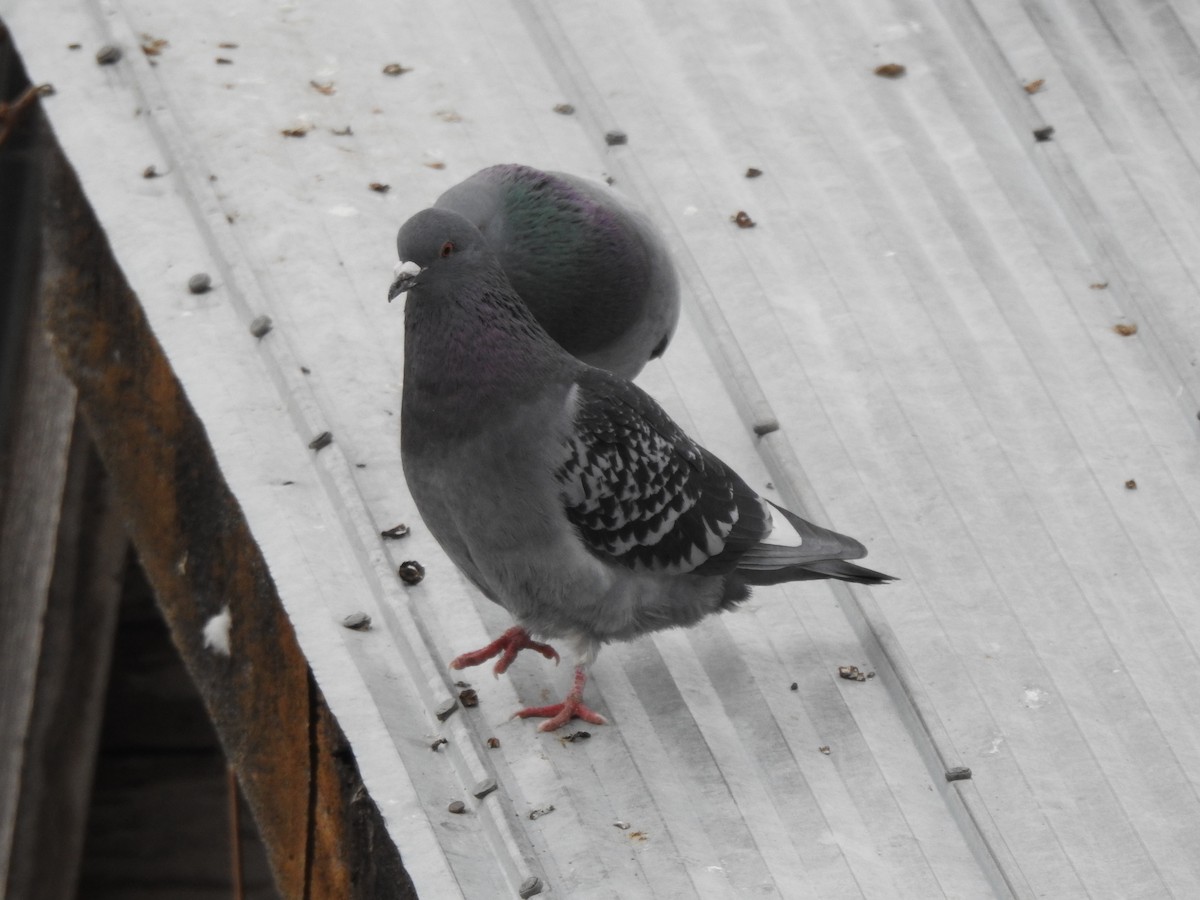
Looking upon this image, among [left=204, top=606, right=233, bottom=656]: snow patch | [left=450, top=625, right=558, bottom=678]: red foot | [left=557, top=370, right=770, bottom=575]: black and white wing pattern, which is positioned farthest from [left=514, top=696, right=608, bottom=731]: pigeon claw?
[left=204, top=606, right=233, bottom=656]: snow patch

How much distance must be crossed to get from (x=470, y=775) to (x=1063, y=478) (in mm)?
1322

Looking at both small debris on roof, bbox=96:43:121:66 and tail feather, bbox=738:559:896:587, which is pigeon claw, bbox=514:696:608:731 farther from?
small debris on roof, bbox=96:43:121:66

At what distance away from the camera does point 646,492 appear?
101 inches

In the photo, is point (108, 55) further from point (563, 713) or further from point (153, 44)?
point (563, 713)

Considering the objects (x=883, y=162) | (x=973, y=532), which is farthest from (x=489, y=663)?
(x=883, y=162)

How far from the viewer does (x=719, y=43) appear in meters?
3.88

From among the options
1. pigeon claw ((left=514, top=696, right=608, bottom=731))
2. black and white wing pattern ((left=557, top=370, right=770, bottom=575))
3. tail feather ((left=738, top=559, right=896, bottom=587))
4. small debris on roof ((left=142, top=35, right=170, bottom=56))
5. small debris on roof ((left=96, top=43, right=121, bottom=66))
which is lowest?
pigeon claw ((left=514, top=696, right=608, bottom=731))

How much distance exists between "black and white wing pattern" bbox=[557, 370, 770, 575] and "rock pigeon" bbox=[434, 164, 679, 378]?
1.31 feet

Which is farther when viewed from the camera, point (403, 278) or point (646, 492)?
point (646, 492)

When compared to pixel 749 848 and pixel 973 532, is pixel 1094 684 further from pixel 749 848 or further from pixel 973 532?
pixel 749 848

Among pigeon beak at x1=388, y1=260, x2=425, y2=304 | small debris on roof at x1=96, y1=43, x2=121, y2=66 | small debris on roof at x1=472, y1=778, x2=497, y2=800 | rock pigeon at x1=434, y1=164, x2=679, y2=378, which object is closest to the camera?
small debris on roof at x1=472, y1=778, x2=497, y2=800

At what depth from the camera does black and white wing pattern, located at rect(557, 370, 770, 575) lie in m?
2.51

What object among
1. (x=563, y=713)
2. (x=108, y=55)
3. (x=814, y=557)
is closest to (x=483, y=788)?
(x=563, y=713)

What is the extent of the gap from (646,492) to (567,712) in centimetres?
40
